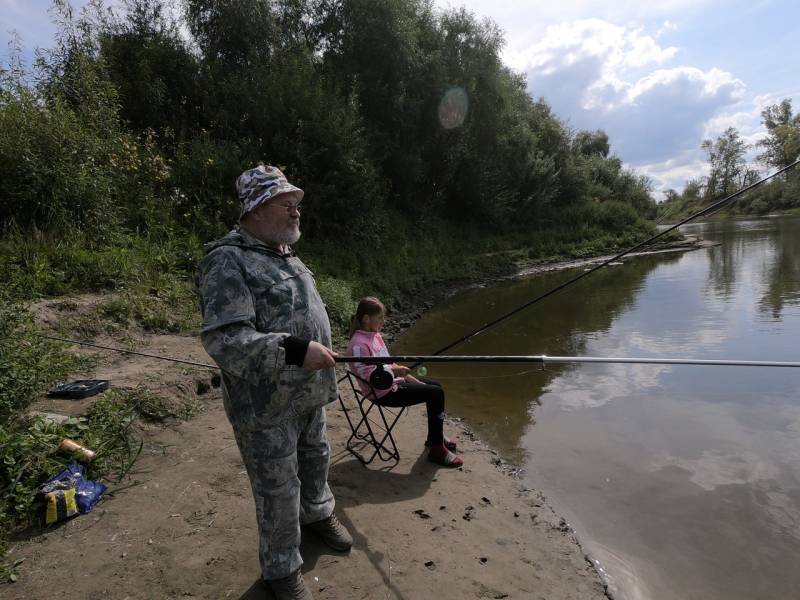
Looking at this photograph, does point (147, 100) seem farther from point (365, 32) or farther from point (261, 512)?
point (261, 512)

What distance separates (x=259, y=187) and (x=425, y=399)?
8.84 ft

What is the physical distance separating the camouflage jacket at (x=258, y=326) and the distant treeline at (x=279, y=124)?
20.6 ft

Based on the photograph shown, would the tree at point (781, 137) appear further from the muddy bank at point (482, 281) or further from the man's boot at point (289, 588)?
the man's boot at point (289, 588)

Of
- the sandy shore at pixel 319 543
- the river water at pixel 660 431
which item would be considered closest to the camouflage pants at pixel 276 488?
the sandy shore at pixel 319 543

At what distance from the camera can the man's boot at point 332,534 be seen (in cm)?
304

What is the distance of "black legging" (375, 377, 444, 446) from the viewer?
4371mm

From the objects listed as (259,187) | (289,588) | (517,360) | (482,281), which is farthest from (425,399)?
(482,281)

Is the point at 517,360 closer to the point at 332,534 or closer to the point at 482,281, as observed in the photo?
the point at 332,534

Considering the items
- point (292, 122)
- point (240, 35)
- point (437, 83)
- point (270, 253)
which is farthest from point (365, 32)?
point (270, 253)

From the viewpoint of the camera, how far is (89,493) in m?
3.30

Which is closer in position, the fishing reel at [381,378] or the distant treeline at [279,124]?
the fishing reel at [381,378]

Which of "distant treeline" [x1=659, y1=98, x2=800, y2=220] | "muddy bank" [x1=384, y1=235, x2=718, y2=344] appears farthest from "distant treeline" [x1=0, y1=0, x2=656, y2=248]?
"distant treeline" [x1=659, y1=98, x2=800, y2=220]

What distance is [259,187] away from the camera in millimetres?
2363

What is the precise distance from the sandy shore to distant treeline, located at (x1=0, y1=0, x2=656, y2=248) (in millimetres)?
5157
